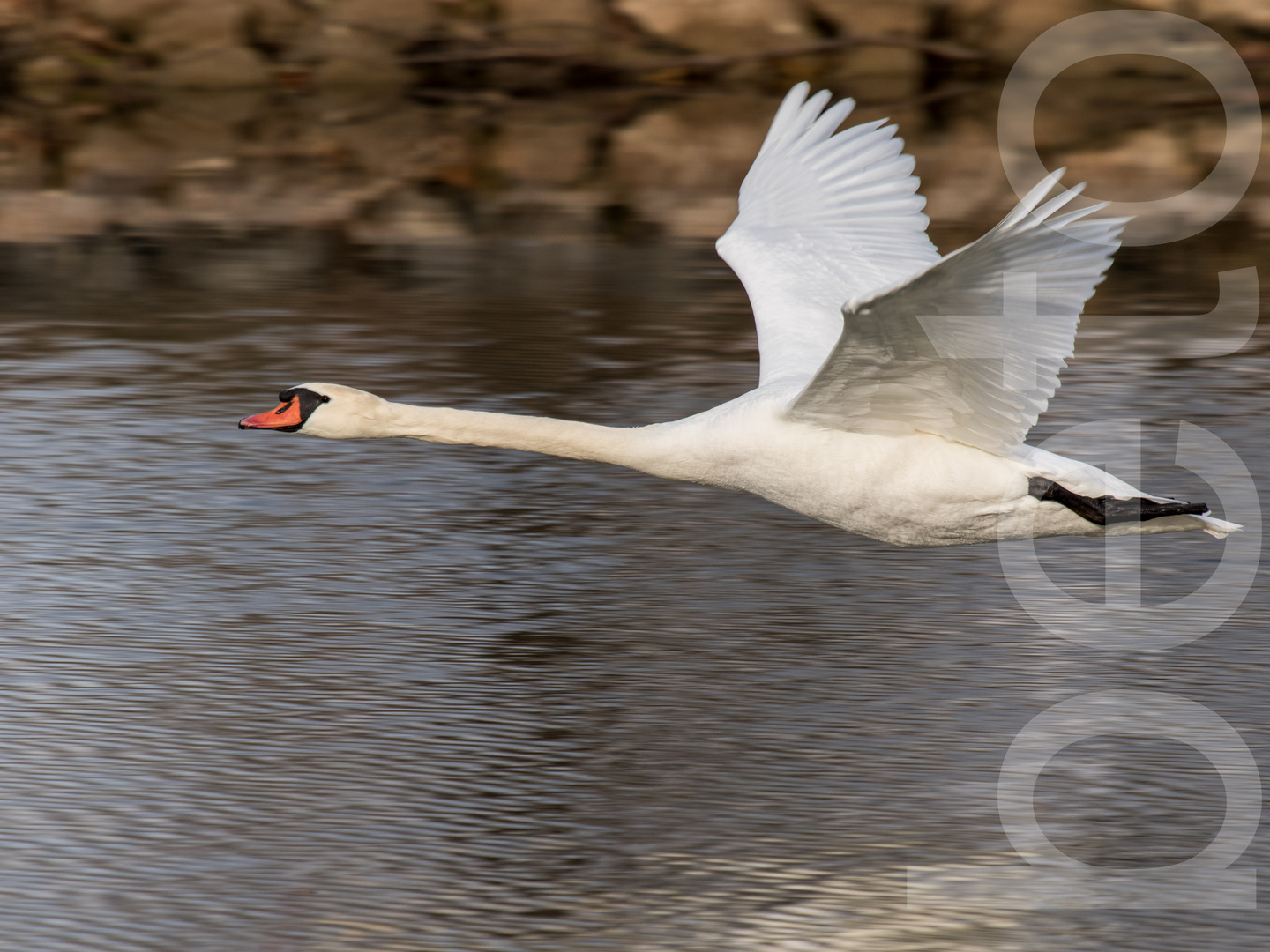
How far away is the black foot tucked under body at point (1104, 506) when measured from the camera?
509 centimetres

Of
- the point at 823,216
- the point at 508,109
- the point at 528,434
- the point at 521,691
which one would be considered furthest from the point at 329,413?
the point at 508,109

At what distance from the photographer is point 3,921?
4129 millimetres

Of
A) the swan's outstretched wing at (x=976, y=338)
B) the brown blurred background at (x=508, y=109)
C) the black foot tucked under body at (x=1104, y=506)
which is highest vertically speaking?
the brown blurred background at (x=508, y=109)

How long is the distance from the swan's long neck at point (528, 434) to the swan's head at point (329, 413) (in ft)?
0.12

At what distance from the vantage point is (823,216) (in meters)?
A: 6.50

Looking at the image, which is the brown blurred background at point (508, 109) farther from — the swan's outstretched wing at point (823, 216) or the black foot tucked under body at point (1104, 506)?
the black foot tucked under body at point (1104, 506)

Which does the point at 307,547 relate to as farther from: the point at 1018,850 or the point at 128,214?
the point at 128,214

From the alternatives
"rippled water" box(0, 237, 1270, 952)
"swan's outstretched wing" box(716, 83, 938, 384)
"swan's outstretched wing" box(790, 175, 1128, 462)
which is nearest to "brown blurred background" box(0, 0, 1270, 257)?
"rippled water" box(0, 237, 1270, 952)

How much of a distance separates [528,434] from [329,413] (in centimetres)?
56

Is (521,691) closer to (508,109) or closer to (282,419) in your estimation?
(282,419)

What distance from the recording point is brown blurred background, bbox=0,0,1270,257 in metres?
13.4

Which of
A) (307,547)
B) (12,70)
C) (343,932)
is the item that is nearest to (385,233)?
(307,547)

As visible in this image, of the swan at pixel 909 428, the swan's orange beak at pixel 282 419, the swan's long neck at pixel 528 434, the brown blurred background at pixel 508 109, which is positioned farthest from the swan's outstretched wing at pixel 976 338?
the brown blurred background at pixel 508 109

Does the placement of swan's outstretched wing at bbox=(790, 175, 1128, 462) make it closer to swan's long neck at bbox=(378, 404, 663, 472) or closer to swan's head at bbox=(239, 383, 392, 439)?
swan's long neck at bbox=(378, 404, 663, 472)
